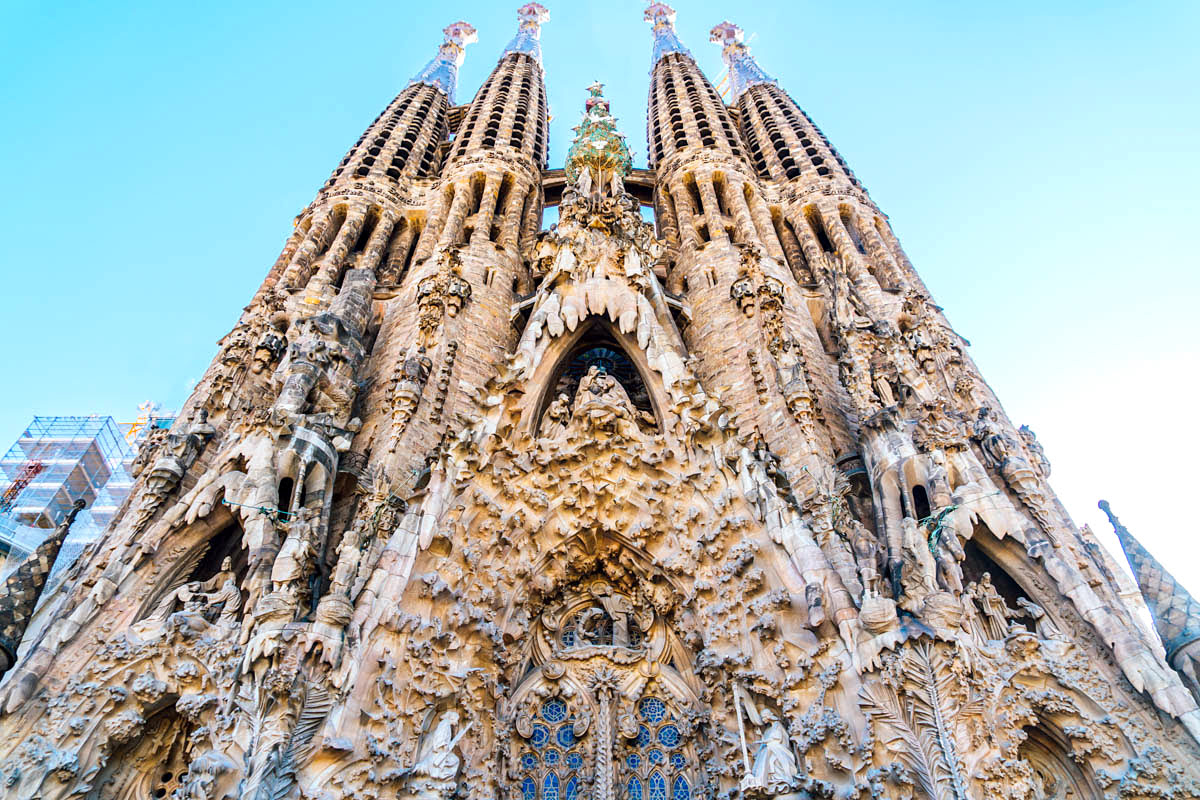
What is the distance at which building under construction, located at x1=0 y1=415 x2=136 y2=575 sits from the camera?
17.9 metres

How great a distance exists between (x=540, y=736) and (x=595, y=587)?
1842 millimetres

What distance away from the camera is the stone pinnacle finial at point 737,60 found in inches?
1077

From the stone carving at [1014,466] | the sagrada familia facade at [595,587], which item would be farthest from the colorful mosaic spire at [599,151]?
the stone carving at [1014,466]

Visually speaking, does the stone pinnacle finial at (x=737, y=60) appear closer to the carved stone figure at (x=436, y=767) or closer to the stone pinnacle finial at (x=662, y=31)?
the stone pinnacle finial at (x=662, y=31)

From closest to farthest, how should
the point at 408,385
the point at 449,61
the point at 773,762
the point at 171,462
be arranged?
the point at 773,762 → the point at 171,462 → the point at 408,385 → the point at 449,61

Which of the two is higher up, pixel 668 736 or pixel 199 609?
pixel 199 609

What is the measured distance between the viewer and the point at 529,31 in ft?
103

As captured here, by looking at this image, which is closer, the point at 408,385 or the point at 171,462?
the point at 171,462

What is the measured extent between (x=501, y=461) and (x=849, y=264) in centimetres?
936

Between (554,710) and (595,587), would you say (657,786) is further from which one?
(595,587)

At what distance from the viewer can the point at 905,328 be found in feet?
45.8

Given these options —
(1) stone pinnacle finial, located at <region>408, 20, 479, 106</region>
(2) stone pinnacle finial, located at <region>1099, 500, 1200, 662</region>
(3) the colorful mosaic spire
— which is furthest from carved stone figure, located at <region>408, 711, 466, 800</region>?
(1) stone pinnacle finial, located at <region>408, 20, 479, 106</region>

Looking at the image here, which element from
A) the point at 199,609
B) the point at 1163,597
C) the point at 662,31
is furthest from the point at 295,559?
the point at 662,31

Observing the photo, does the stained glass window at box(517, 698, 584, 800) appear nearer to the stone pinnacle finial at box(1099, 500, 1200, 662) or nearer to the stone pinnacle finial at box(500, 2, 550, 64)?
the stone pinnacle finial at box(1099, 500, 1200, 662)
